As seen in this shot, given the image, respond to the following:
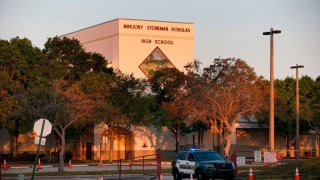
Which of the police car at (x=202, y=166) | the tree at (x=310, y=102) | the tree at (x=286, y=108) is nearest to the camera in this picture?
the police car at (x=202, y=166)

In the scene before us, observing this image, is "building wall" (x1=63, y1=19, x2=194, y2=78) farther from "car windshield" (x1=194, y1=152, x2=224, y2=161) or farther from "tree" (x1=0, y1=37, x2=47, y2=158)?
"car windshield" (x1=194, y1=152, x2=224, y2=161)

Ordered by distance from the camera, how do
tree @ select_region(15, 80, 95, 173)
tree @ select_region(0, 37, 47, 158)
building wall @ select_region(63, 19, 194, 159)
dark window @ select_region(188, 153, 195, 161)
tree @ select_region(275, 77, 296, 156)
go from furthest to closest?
building wall @ select_region(63, 19, 194, 159) → tree @ select_region(275, 77, 296, 156) → tree @ select_region(0, 37, 47, 158) → tree @ select_region(15, 80, 95, 173) → dark window @ select_region(188, 153, 195, 161)

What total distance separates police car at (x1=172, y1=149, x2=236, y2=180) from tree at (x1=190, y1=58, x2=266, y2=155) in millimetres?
29601

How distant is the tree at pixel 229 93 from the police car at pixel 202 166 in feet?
97.1

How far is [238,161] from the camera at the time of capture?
125ft

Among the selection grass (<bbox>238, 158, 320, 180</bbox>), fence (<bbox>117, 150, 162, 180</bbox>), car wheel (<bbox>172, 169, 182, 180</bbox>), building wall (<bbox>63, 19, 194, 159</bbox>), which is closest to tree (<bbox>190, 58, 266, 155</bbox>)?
fence (<bbox>117, 150, 162, 180</bbox>)

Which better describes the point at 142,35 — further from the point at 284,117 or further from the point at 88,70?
the point at 284,117

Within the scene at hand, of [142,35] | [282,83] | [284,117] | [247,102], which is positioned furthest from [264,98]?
[142,35]

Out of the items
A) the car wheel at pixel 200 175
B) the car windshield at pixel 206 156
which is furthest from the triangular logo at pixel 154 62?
the car wheel at pixel 200 175

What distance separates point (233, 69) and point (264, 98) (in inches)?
172

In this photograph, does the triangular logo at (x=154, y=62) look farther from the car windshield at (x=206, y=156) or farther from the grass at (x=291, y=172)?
the car windshield at (x=206, y=156)

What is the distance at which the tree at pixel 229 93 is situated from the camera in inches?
2539

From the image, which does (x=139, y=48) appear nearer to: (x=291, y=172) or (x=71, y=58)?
(x=71, y=58)

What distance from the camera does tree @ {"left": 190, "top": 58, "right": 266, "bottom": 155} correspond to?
64500 millimetres
